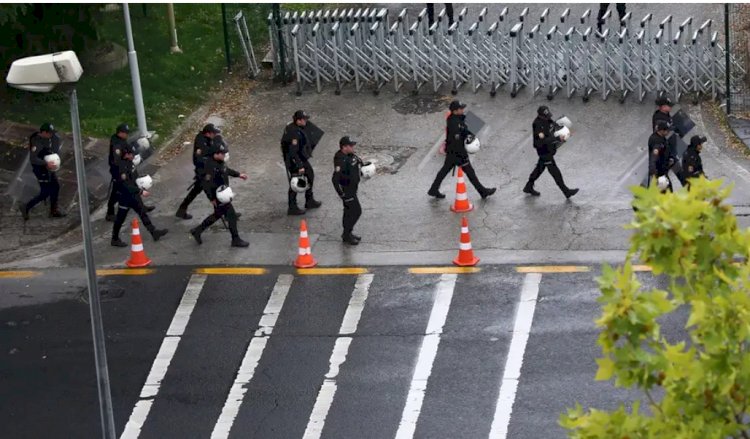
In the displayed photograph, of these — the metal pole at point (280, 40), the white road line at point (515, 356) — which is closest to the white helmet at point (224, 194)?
the white road line at point (515, 356)

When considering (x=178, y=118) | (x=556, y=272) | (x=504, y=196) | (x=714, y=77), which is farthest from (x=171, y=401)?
(x=714, y=77)

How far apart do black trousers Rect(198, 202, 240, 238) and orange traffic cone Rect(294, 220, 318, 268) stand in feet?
3.41

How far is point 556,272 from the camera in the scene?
17266 mm

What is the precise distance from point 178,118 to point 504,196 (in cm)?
644

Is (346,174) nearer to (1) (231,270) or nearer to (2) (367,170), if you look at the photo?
(2) (367,170)

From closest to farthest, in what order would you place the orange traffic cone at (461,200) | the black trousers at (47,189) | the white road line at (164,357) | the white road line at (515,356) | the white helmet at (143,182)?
the white road line at (515,356), the white road line at (164,357), the white helmet at (143,182), the orange traffic cone at (461,200), the black trousers at (47,189)

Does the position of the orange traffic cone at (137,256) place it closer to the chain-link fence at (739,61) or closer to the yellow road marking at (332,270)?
the yellow road marking at (332,270)

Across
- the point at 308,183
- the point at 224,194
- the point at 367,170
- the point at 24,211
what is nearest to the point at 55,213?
the point at 24,211

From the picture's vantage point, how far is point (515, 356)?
50.0 ft

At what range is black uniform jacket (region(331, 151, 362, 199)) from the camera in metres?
18.2

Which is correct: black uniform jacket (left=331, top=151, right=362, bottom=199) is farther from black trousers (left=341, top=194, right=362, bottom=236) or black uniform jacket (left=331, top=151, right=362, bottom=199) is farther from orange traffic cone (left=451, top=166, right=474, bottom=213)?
orange traffic cone (left=451, top=166, right=474, bottom=213)

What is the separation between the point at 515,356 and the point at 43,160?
7.59 meters

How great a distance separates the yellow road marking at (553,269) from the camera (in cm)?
1728

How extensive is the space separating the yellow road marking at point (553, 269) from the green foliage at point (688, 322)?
880 centimetres
